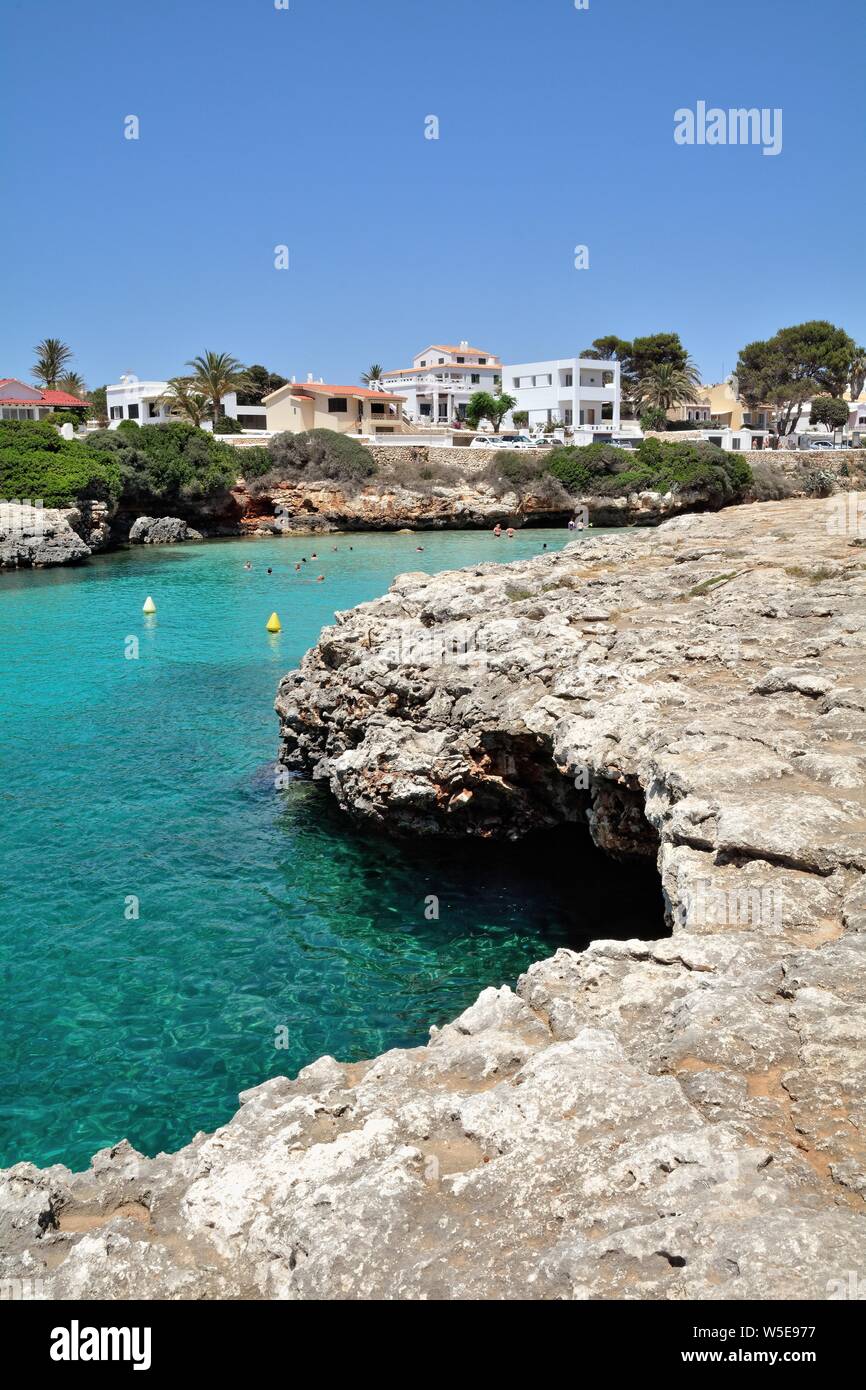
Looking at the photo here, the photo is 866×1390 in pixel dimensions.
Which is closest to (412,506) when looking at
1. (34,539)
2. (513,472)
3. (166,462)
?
(513,472)

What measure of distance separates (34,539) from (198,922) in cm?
4271

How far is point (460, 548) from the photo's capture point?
58.0 meters

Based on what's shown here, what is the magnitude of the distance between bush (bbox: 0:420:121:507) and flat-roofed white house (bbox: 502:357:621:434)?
50.1 meters

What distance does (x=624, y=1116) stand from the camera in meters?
5.21

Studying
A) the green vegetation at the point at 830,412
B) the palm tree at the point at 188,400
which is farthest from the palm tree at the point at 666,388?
the palm tree at the point at 188,400

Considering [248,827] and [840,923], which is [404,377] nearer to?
[248,827]

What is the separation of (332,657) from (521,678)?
477cm

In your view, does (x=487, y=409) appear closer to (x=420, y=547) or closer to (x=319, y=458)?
(x=319, y=458)

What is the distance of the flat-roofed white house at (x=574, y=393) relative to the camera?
324 ft

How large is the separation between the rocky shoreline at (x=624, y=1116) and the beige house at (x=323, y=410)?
263 ft

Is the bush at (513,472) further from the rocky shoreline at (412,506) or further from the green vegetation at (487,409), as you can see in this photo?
the green vegetation at (487,409)

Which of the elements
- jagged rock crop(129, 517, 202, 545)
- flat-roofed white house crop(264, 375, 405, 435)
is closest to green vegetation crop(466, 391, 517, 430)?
flat-roofed white house crop(264, 375, 405, 435)

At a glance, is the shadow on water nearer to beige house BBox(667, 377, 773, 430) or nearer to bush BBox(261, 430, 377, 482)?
bush BBox(261, 430, 377, 482)

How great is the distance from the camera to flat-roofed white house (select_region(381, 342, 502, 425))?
114625mm
